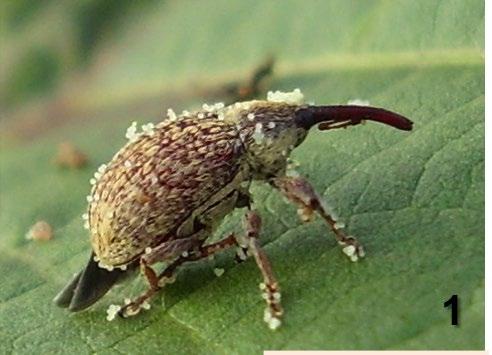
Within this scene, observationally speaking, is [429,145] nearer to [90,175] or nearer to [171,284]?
[171,284]

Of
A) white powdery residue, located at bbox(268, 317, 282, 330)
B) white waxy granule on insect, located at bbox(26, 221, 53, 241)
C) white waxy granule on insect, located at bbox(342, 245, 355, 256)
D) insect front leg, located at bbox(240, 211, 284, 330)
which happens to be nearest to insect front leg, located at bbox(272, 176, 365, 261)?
white waxy granule on insect, located at bbox(342, 245, 355, 256)

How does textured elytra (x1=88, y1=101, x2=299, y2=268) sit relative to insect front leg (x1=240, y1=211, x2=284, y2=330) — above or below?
above

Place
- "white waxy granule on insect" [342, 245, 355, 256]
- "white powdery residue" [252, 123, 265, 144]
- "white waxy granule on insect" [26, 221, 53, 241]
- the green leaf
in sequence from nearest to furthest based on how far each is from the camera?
the green leaf < "white waxy granule on insect" [342, 245, 355, 256] < "white powdery residue" [252, 123, 265, 144] < "white waxy granule on insect" [26, 221, 53, 241]

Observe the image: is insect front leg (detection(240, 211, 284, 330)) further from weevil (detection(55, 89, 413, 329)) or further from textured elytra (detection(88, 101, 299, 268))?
textured elytra (detection(88, 101, 299, 268))

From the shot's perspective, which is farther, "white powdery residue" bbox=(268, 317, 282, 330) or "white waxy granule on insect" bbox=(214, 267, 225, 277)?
"white waxy granule on insect" bbox=(214, 267, 225, 277)

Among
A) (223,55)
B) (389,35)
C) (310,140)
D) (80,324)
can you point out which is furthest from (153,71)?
(80,324)

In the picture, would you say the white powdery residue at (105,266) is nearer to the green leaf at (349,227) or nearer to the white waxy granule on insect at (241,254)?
the green leaf at (349,227)
